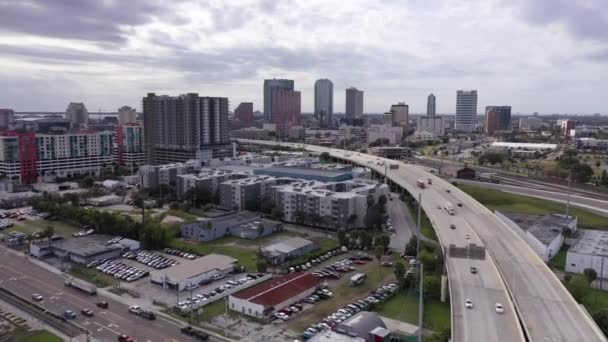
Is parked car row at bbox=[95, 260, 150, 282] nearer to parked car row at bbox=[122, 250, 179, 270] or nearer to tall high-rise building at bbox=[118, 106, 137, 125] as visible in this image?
parked car row at bbox=[122, 250, 179, 270]

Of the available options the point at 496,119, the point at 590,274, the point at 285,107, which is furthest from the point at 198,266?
the point at 496,119

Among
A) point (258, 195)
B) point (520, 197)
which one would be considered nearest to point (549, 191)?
point (520, 197)

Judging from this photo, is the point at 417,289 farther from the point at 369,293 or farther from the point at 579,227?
the point at 579,227

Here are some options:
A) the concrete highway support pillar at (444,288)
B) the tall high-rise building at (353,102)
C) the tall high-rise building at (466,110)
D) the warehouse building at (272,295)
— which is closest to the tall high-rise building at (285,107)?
the tall high-rise building at (353,102)

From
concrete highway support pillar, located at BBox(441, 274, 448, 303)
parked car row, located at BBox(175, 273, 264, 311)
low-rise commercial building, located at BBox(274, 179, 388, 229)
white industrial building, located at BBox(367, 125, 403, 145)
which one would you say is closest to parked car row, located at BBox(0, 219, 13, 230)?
low-rise commercial building, located at BBox(274, 179, 388, 229)

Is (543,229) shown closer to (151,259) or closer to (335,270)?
(335,270)
